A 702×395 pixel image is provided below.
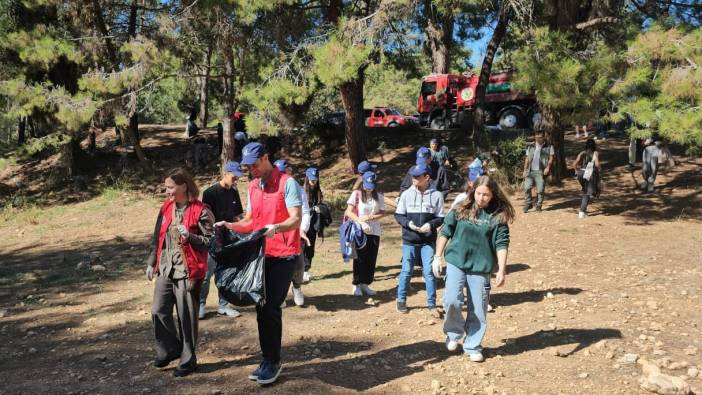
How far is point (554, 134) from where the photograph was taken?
13.2 m

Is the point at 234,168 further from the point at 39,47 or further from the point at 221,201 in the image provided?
the point at 39,47

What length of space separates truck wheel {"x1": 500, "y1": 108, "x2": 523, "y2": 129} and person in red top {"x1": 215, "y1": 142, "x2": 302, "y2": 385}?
16.7m

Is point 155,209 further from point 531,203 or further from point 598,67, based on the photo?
point 598,67

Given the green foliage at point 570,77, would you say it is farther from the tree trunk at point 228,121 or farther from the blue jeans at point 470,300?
the tree trunk at point 228,121

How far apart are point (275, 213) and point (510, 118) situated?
1696cm

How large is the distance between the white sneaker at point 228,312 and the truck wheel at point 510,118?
15437 mm

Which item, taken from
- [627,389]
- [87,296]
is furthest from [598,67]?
[87,296]

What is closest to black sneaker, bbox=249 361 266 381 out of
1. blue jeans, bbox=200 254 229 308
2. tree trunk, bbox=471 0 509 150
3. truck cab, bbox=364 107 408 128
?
blue jeans, bbox=200 254 229 308

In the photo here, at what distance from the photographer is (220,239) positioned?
413 centimetres

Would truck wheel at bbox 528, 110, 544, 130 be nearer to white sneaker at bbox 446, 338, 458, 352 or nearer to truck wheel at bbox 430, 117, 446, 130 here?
truck wheel at bbox 430, 117, 446, 130

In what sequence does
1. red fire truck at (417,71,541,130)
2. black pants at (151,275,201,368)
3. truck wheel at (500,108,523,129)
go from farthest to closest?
red fire truck at (417,71,541,130) < truck wheel at (500,108,523,129) < black pants at (151,275,201,368)

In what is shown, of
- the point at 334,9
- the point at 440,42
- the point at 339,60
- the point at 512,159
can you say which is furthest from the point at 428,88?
the point at 339,60

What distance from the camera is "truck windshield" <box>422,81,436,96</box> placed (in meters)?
21.3

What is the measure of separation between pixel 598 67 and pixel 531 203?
10.7 feet
